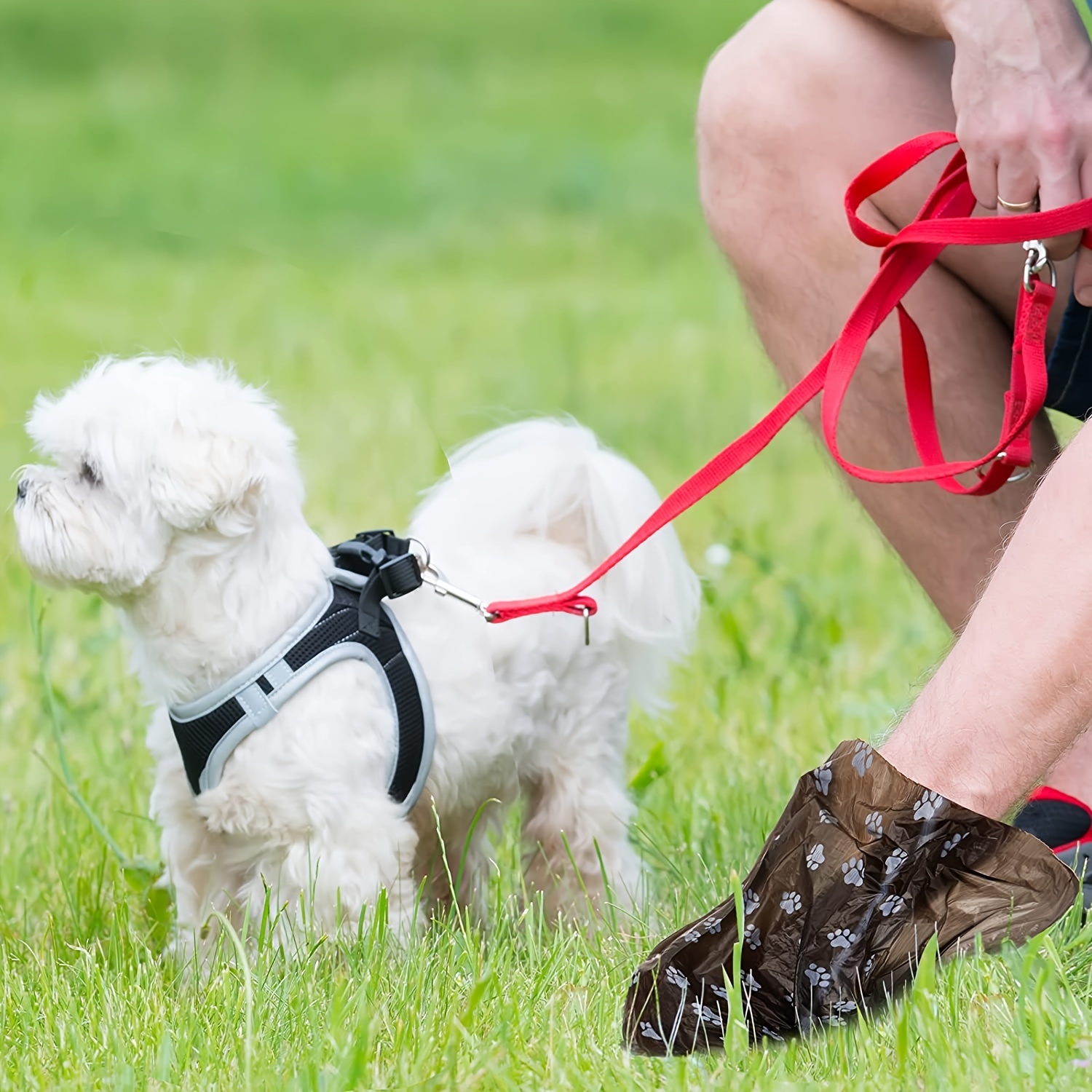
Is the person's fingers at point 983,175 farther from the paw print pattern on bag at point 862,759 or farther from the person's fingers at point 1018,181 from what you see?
the paw print pattern on bag at point 862,759

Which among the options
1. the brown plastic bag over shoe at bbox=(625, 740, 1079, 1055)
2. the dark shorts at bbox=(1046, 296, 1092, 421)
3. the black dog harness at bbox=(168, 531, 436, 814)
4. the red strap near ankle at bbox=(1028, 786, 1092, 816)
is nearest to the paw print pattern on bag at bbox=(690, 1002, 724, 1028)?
the brown plastic bag over shoe at bbox=(625, 740, 1079, 1055)

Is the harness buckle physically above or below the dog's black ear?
above

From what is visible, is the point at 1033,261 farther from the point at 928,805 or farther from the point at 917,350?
the point at 928,805

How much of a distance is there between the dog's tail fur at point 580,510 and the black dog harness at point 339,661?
0.93 ft

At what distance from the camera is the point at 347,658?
2.12 metres

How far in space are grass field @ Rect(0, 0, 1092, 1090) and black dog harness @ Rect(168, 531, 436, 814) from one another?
246 mm

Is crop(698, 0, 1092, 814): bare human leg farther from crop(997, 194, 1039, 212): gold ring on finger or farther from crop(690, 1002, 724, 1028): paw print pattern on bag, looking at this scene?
crop(690, 1002, 724, 1028): paw print pattern on bag

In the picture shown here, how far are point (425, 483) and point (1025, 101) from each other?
271 cm

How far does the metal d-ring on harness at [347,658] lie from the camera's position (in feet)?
6.81

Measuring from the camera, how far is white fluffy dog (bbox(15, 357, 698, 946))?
2.06m

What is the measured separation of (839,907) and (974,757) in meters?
0.22

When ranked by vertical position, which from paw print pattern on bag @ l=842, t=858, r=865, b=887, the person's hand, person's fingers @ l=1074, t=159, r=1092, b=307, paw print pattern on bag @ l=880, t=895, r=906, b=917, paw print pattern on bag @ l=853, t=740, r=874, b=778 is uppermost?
the person's hand

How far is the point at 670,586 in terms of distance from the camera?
2.53 m

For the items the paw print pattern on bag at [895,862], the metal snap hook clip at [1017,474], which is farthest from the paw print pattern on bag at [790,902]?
the metal snap hook clip at [1017,474]
